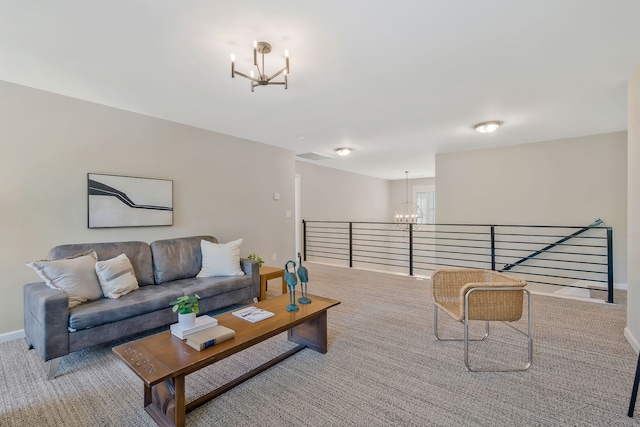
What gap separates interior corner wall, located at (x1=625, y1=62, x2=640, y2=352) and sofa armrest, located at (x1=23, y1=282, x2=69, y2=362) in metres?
4.32

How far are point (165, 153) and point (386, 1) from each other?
10.1 feet

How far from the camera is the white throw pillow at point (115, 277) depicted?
256cm

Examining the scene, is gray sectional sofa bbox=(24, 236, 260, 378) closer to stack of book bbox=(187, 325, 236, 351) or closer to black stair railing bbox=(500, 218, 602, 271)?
stack of book bbox=(187, 325, 236, 351)

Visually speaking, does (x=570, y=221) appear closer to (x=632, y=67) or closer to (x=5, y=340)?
(x=632, y=67)

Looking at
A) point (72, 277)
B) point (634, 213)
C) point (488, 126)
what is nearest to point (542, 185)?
point (488, 126)

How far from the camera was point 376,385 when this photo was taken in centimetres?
195

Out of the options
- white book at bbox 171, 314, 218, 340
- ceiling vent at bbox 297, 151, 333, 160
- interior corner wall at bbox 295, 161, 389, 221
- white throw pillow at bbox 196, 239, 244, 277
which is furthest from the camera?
interior corner wall at bbox 295, 161, 389, 221

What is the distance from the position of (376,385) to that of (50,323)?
2.28 metres

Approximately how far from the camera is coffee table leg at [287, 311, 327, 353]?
94.0 inches

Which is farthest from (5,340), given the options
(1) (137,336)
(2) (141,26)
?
(2) (141,26)

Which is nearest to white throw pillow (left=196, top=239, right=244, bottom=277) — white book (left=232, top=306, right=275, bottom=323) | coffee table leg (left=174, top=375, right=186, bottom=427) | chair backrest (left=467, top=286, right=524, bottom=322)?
white book (left=232, top=306, right=275, bottom=323)

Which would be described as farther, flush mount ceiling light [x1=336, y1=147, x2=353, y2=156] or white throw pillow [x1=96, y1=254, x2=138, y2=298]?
flush mount ceiling light [x1=336, y1=147, x2=353, y2=156]

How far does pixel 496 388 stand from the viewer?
1918mm

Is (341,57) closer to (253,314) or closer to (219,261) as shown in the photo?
(253,314)
